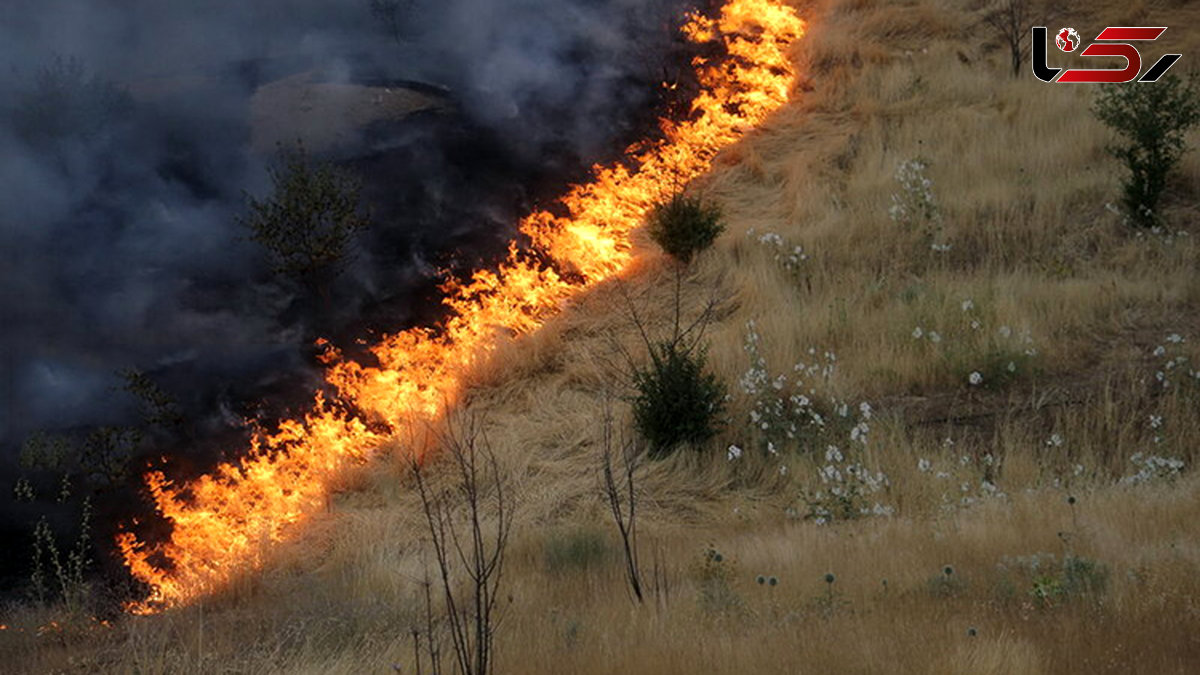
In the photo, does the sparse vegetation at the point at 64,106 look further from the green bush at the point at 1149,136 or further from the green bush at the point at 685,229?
the green bush at the point at 1149,136

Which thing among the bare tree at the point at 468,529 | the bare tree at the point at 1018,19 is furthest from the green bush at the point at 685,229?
the bare tree at the point at 1018,19

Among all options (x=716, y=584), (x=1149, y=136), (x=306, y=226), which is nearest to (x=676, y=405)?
(x=716, y=584)

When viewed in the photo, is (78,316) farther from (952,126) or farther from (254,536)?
(952,126)

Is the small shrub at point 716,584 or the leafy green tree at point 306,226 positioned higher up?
the leafy green tree at point 306,226

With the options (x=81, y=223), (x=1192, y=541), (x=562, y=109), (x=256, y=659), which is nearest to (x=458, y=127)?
(x=562, y=109)

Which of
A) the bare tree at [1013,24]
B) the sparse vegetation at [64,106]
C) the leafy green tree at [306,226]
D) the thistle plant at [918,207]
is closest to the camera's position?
the thistle plant at [918,207]

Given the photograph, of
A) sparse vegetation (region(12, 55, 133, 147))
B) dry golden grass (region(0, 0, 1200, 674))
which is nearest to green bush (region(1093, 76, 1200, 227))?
dry golden grass (region(0, 0, 1200, 674))
